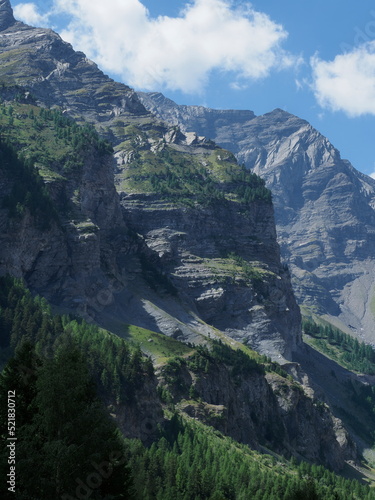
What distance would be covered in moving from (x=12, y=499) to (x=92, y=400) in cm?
773

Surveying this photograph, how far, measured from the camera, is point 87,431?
3762cm

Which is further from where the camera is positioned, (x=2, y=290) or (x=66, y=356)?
(x=2, y=290)

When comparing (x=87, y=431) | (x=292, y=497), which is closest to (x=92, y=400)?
(x=87, y=431)

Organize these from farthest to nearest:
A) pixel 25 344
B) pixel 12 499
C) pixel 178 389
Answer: pixel 178 389 → pixel 25 344 → pixel 12 499

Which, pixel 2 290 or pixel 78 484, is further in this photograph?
pixel 2 290

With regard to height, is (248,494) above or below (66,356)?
below

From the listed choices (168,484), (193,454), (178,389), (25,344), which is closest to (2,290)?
(178,389)

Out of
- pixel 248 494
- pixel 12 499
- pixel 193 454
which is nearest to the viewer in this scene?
pixel 12 499

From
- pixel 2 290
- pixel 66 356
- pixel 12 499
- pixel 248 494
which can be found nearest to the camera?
pixel 12 499

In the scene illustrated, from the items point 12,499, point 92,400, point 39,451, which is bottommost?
point 12,499

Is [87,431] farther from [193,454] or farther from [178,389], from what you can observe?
[178,389]

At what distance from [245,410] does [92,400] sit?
161m

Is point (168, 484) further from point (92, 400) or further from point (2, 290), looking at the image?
point (2, 290)

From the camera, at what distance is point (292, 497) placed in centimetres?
4059
